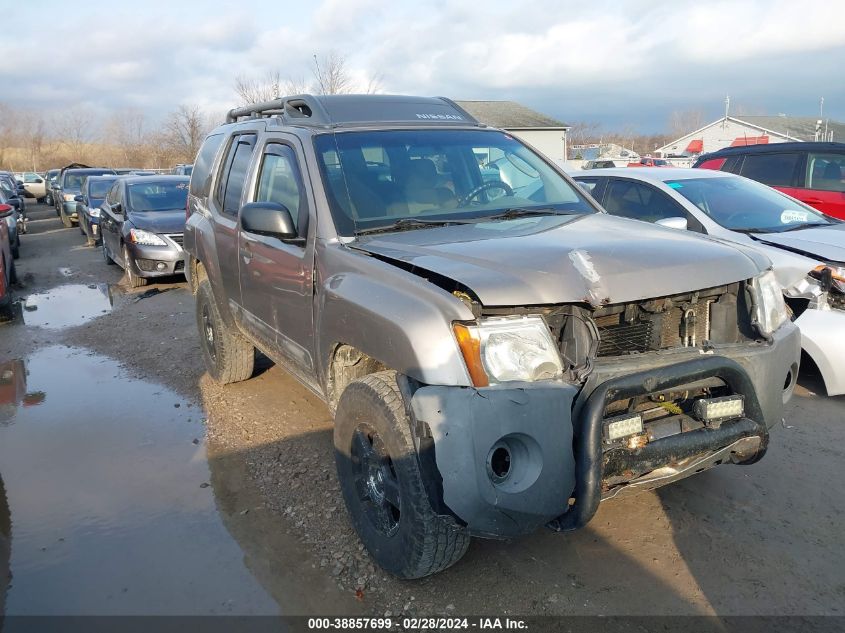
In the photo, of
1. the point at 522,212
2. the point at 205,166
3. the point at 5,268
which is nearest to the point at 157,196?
the point at 5,268

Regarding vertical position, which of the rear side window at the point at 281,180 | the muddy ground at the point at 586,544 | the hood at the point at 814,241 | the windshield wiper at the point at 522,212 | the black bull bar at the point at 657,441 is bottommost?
the muddy ground at the point at 586,544

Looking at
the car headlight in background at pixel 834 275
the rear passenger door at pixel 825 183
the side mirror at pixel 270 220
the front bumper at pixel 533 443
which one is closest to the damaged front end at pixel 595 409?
the front bumper at pixel 533 443

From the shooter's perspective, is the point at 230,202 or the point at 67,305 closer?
the point at 230,202

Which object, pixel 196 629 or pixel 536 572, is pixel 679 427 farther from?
pixel 196 629

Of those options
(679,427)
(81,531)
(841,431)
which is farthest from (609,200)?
(81,531)

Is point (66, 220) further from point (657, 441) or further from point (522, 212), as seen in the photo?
point (657, 441)

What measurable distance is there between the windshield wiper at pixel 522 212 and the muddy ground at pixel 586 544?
167 centimetres

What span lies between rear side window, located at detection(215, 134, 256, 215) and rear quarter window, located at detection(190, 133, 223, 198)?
0.32m

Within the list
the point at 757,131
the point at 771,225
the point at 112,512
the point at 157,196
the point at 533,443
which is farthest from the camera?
the point at 757,131

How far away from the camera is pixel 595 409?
2.49 metres

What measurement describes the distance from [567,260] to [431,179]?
1.41m

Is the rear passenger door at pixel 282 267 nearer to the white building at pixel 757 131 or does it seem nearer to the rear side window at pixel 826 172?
the rear side window at pixel 826 172

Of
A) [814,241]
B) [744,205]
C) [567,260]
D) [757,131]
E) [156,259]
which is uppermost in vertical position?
[757,131]

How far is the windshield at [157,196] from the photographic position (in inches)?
445
